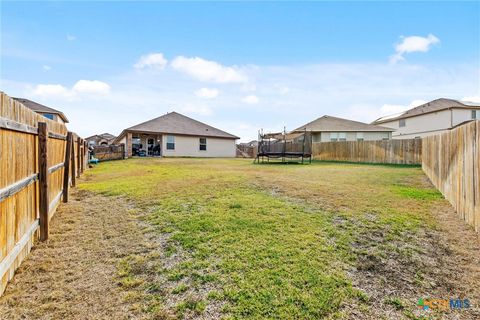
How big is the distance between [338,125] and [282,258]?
2901 cm

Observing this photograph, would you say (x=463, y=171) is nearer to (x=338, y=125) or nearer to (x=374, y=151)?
(x=374, y=151)

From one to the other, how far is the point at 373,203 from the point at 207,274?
158 inches

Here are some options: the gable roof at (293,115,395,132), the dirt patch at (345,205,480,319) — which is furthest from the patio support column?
the dirt patch at (345,205,480,319)

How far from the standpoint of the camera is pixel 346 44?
12688 mm

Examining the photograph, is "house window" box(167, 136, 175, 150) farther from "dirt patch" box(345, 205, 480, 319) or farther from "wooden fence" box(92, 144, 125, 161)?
"dirt patch" box(345, 205, 480, 319)

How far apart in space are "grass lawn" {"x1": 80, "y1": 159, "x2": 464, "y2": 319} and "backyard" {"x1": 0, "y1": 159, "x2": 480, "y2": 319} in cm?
1

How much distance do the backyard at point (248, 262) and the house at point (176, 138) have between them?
66.3 feet

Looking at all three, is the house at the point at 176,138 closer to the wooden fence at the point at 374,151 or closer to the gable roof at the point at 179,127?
the gable roof at the point at 179,127

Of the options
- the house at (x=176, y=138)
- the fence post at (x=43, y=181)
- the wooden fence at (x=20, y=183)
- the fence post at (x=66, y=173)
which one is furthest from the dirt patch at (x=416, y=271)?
the house at (x=176, y=138)

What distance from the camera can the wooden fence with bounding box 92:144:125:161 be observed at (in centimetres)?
1939

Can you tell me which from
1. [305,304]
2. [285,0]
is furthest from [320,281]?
[285,0]

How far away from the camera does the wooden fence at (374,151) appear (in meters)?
16.2

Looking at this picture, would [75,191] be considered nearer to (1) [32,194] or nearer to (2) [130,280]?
(1) [32,194]

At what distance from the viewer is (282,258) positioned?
9.66 feet
